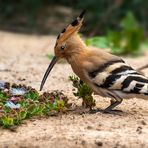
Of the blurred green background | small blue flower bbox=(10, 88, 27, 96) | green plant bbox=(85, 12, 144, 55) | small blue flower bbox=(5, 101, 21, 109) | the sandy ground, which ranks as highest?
the blurred green background

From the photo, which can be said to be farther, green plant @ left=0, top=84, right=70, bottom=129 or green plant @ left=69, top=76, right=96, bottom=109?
green plant @ left=69, top=76, right=96, bottom=109

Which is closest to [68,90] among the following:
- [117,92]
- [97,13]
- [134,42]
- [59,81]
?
[59,81]

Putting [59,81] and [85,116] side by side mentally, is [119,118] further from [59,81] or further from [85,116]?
[59,81]

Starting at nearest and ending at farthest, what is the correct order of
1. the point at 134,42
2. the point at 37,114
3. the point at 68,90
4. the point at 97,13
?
1. the point at 37,114
2. the point at 68,90
3. the point at 134,42
4. the point at 97,13

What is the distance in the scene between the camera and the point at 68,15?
1164 centimetres

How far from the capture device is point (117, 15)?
36.0 ft

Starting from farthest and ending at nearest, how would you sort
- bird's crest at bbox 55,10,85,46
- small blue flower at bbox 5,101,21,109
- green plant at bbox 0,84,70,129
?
bird's crest at bbox 55,10,85,46 → small blue flower at bbox 5,101,21,109 → green plant at bbox 0,84,70,129

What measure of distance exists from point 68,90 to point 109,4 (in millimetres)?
4874

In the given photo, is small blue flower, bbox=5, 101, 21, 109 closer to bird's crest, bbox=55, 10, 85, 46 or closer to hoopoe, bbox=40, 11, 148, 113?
hoopoe, bbox=40, 11, 148, 113

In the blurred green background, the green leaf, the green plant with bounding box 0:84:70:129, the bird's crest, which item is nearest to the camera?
the green leaf

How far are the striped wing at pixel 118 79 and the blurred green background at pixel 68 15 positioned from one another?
5.05m

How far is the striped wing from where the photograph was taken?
512 centimetres

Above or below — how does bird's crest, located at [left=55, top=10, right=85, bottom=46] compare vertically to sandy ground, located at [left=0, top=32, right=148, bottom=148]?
above

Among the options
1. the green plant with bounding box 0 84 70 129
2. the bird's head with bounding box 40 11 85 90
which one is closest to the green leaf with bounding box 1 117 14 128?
the green plant with bounding box 0 84 70 129
